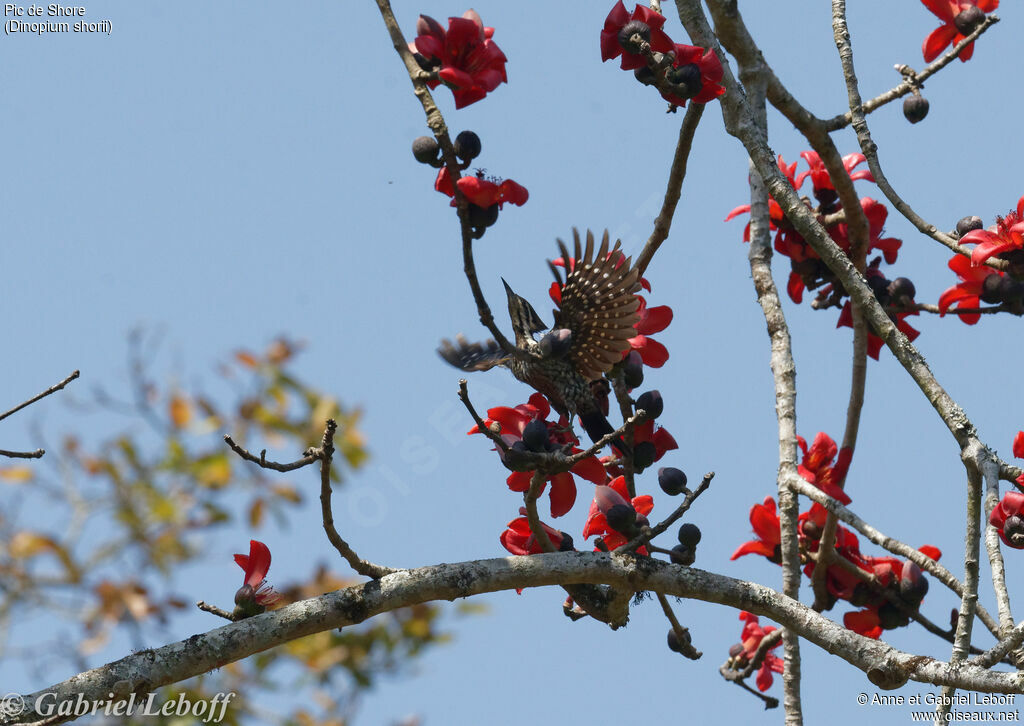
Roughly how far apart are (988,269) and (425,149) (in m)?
1.79

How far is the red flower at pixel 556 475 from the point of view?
7.88 ft

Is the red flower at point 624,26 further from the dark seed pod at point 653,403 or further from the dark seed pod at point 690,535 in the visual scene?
the dark seed pod at point 690,535

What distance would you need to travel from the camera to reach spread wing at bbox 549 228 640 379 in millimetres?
2531

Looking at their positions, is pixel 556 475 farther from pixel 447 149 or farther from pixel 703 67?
pixel 703 67

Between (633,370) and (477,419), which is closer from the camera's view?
(477,419)

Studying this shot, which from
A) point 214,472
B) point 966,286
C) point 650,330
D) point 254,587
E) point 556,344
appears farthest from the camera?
point 214,472

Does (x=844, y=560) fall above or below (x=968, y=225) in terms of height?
below

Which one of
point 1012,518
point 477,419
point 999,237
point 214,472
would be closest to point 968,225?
point 999,237

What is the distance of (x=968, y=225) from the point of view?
2.97 metres

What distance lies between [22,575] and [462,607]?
1.91 m

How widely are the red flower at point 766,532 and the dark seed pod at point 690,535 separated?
2.35 feet

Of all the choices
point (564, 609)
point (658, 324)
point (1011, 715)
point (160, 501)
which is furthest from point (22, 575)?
point (1011, 715)

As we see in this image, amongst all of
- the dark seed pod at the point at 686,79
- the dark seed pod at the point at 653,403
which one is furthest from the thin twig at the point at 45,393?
the dark seed pod at the point at 686,79

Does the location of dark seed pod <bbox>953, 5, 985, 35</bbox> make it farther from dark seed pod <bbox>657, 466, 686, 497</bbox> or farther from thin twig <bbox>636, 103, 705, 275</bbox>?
dark seed pod <bbox>657, 466, 686, 497</bbox>
